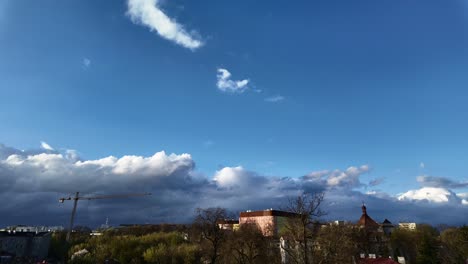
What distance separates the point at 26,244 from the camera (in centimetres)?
11712

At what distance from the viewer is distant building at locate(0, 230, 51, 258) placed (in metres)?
113

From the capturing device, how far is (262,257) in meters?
62.8

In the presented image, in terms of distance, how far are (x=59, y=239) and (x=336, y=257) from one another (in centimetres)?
11923

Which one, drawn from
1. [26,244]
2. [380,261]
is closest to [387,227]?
[380,261]

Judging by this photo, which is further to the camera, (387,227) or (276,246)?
(387,227)

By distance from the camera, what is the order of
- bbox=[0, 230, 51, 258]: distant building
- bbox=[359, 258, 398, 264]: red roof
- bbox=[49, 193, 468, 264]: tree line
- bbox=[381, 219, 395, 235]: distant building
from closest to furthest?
bbox=[49, 193, 468, 264]: tree line → bbox=[359, 258, 398, 264]: red roof → bbox=[0, 230, 51, 258]: distant building → bbox=[381, 219, 395, 235]: distant building

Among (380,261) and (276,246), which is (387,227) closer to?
(276,246)

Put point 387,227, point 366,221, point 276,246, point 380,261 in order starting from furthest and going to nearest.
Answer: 1. point 387,227
2. point 366,221
3. point 276,246
4. point 380,261

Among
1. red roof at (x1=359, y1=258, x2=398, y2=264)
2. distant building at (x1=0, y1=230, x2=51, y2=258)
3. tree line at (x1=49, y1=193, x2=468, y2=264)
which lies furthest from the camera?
distant building at (x1=0, y1=230, x2=51, y2=258)

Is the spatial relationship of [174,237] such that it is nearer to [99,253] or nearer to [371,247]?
[99,253]

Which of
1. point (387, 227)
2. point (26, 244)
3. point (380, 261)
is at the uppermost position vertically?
point (387, 227)

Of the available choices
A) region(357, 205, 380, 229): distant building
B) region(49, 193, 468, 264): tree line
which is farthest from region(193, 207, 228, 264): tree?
region(357, 205, 380, 229): distant building

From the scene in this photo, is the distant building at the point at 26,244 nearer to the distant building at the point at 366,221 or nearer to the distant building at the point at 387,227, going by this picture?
the distant building at the point at 366,221

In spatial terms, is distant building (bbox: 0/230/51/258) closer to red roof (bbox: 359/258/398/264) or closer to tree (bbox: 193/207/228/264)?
tree (bbox: 193/207/228/264)
